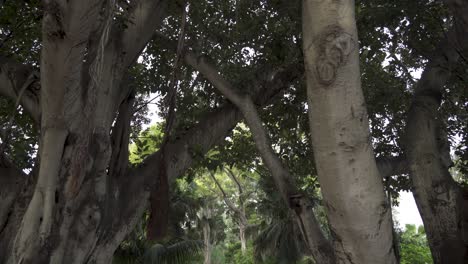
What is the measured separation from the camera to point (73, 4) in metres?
3.36

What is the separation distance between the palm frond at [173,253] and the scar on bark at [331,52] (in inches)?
384

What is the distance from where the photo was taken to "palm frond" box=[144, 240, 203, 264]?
37.4 ft

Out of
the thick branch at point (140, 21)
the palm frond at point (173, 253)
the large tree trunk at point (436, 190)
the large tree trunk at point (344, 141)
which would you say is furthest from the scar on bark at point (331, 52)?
the palm frond at point (173, 253)

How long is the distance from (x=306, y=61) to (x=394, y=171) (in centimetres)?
364

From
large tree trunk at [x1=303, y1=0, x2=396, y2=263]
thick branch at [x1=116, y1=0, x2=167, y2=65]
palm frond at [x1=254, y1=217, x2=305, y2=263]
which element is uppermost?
thick branch at [x1=116, y1=0, x2=167, y2=65]

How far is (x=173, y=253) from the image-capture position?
38.9ft

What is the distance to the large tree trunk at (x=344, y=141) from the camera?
2369mm

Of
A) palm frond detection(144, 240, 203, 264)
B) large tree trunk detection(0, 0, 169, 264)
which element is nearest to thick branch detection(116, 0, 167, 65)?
large tree trunk detection(0, 0, 169, 264)

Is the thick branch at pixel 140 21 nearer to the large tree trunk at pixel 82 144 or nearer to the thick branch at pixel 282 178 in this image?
the large tree trunk at pixel 82 144

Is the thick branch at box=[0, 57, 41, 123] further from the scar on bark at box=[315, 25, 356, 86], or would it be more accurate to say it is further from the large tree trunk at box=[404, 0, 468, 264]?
the large tree trunk at box=[404, 0, 468, 264]

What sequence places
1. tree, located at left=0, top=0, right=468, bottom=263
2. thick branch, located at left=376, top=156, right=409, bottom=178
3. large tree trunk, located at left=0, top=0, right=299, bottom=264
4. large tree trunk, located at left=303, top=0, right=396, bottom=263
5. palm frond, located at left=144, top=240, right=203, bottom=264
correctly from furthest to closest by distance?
palm frond, located at left=144, top=240, right=203, bottom=264 < thick branch, located at left=376, top=156, right=409, bottom=178 < large tree trunk, located at left=0, top=0, right=299, bottom=264 < tree, located at left=0, top=0, right=468, bottom=263 < large tree trunk, located at left=303, top=0, right=396, bottom=263

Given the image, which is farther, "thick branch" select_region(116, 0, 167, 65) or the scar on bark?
"thick branch" select_region(116, 0, 167, 65)

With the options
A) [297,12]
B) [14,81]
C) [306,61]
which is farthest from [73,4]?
[297,12]

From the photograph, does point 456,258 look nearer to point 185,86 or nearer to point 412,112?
point 412,112
